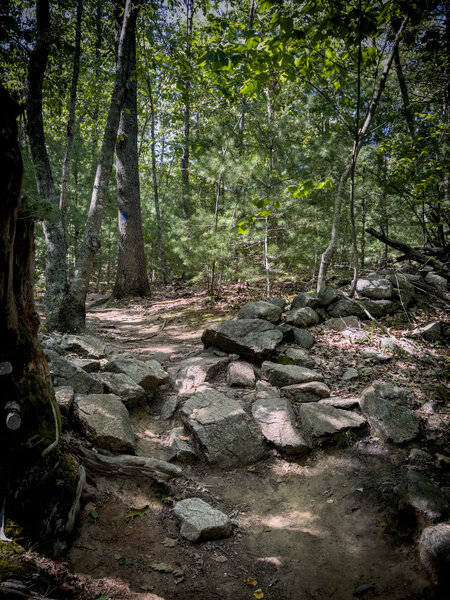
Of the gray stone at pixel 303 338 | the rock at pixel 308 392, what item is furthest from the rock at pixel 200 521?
the gray stone at pixel 303 338

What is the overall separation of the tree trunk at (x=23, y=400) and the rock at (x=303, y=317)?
474 cm

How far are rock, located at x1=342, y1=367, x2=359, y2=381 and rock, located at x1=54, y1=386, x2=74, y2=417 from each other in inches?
157

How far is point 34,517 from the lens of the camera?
1.95m

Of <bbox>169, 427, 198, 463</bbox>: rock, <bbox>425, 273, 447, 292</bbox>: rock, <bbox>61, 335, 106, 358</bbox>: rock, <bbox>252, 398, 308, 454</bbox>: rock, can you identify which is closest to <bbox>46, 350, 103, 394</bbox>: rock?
<bbox>61, 335, 106, 358</bbox>: rock

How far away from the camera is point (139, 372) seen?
4.48 meters

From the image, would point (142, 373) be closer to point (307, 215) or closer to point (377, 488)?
point (377, 488)

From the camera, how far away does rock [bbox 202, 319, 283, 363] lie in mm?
5312

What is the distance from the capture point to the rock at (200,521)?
8.53ft

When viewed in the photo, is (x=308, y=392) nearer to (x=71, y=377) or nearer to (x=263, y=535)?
(x=263, y=535)

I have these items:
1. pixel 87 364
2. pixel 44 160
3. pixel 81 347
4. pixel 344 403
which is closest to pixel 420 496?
pixel 344 403

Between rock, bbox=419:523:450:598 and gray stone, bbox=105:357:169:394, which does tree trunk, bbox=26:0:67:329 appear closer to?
gray stone, bbox=105:357:169:394

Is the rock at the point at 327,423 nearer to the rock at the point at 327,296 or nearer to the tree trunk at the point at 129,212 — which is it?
the rock at the point at 327,296

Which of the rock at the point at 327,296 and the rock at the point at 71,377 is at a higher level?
the rock at the point at 327,296

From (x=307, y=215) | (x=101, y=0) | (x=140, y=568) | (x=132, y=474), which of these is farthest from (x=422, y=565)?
(x=101, y=0)
